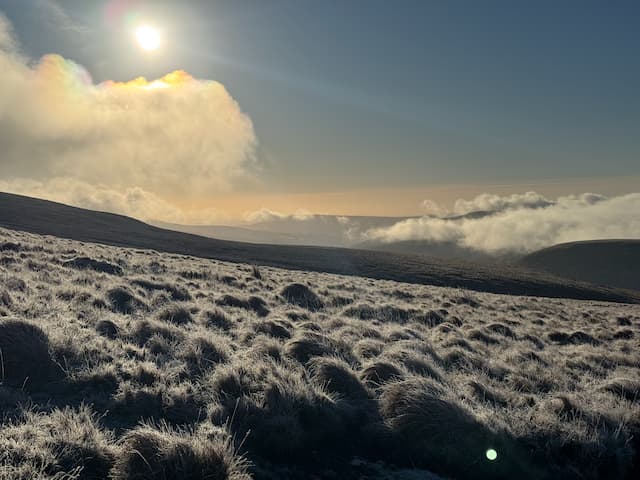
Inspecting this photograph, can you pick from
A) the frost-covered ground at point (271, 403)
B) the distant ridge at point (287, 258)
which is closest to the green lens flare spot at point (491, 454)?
the frost-covered ground at point (271, 403)

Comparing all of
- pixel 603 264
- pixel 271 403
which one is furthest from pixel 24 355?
pixel 603 264

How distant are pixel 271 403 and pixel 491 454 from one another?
320cm

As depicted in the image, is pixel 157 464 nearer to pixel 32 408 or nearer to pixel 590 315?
pixel 32 408

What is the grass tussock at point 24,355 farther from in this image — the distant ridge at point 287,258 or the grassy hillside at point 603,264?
the grassy hillside at point 603,264

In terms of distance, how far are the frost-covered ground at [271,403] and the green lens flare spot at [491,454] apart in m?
0.10

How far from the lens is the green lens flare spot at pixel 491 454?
5.63 m

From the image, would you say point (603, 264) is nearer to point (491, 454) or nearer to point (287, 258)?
point (287, 258)

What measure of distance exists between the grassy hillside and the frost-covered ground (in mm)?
180664

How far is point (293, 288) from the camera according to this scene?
62.8 ft

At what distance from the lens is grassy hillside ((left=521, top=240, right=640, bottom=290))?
16938 centimetres

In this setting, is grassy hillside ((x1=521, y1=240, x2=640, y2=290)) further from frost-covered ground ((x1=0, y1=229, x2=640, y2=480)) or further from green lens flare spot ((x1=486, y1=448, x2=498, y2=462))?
green lens flare spot ((x1=486, y1=448, x2=498, y2=462))

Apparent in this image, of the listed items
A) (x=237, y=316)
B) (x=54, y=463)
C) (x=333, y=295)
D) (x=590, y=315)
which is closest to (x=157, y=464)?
(x=54, y=463)

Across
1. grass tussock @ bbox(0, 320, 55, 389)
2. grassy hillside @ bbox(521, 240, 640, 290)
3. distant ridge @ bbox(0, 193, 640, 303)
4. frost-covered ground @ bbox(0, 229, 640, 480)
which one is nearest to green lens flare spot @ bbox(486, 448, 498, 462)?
frost-covered ground @ bbox(0, 229, 640, 480)

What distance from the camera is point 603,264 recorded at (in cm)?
18325
